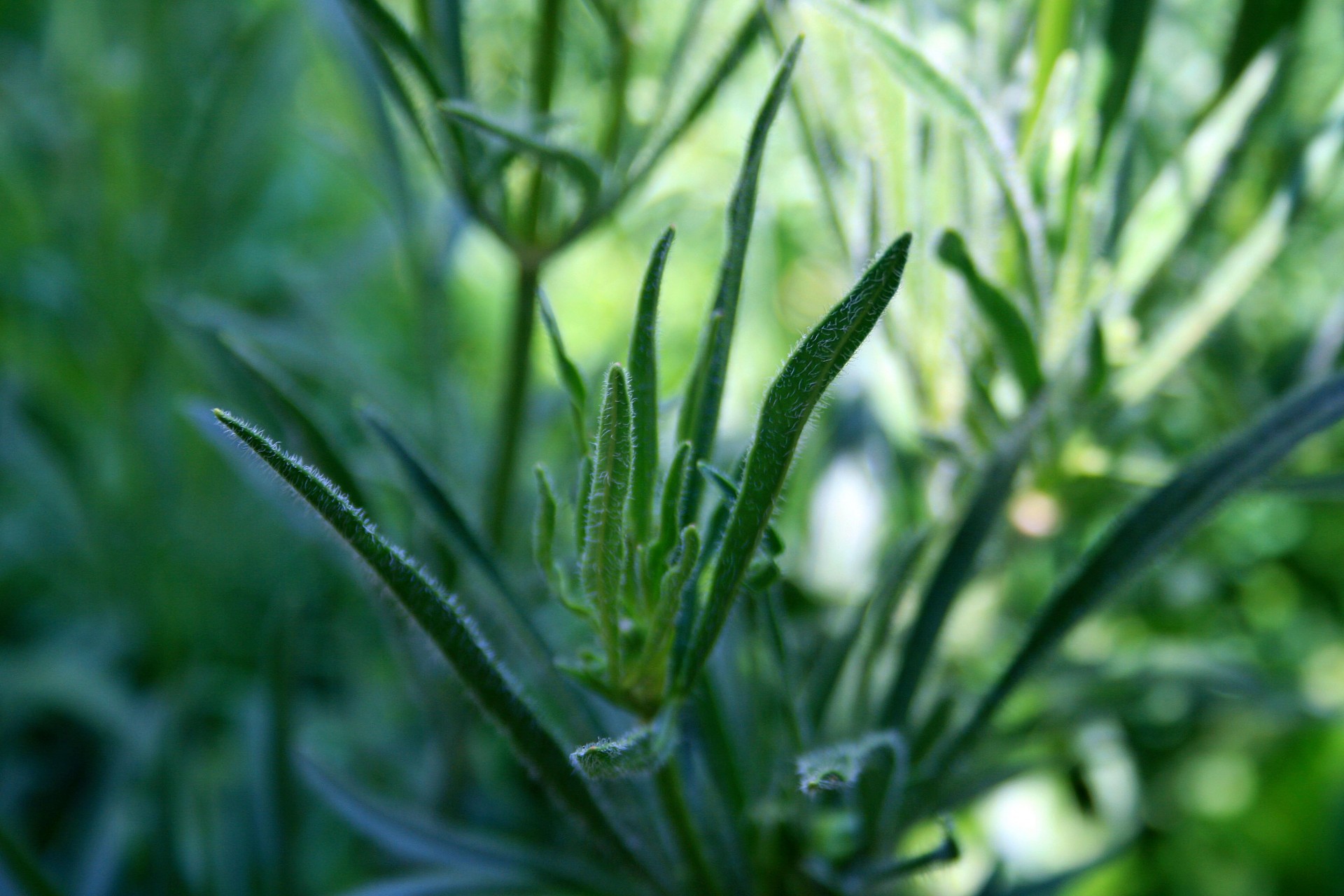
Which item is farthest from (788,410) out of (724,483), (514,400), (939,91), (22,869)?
(22,869)

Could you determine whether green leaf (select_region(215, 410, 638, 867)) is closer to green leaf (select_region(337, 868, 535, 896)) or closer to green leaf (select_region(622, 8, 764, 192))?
green leaf (select_region(337, 868, 535, 896))

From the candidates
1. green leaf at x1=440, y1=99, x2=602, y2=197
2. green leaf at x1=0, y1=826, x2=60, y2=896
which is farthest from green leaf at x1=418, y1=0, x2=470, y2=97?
green leaf at x1=0, y1=826, x2=60, y2=896

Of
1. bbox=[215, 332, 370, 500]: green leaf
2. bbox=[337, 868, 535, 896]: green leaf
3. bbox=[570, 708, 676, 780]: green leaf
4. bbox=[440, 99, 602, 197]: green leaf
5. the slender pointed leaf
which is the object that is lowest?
bbox=[337, 868, 535, 896]: green leaf

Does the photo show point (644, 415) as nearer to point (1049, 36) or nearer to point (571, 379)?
point (571, 379)

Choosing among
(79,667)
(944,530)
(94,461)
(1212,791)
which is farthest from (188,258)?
(1212,791)

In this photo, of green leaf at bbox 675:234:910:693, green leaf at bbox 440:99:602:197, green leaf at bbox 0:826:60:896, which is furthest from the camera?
green leaf at bbox 0:826:60:896

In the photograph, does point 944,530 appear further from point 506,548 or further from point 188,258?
point 188,258
